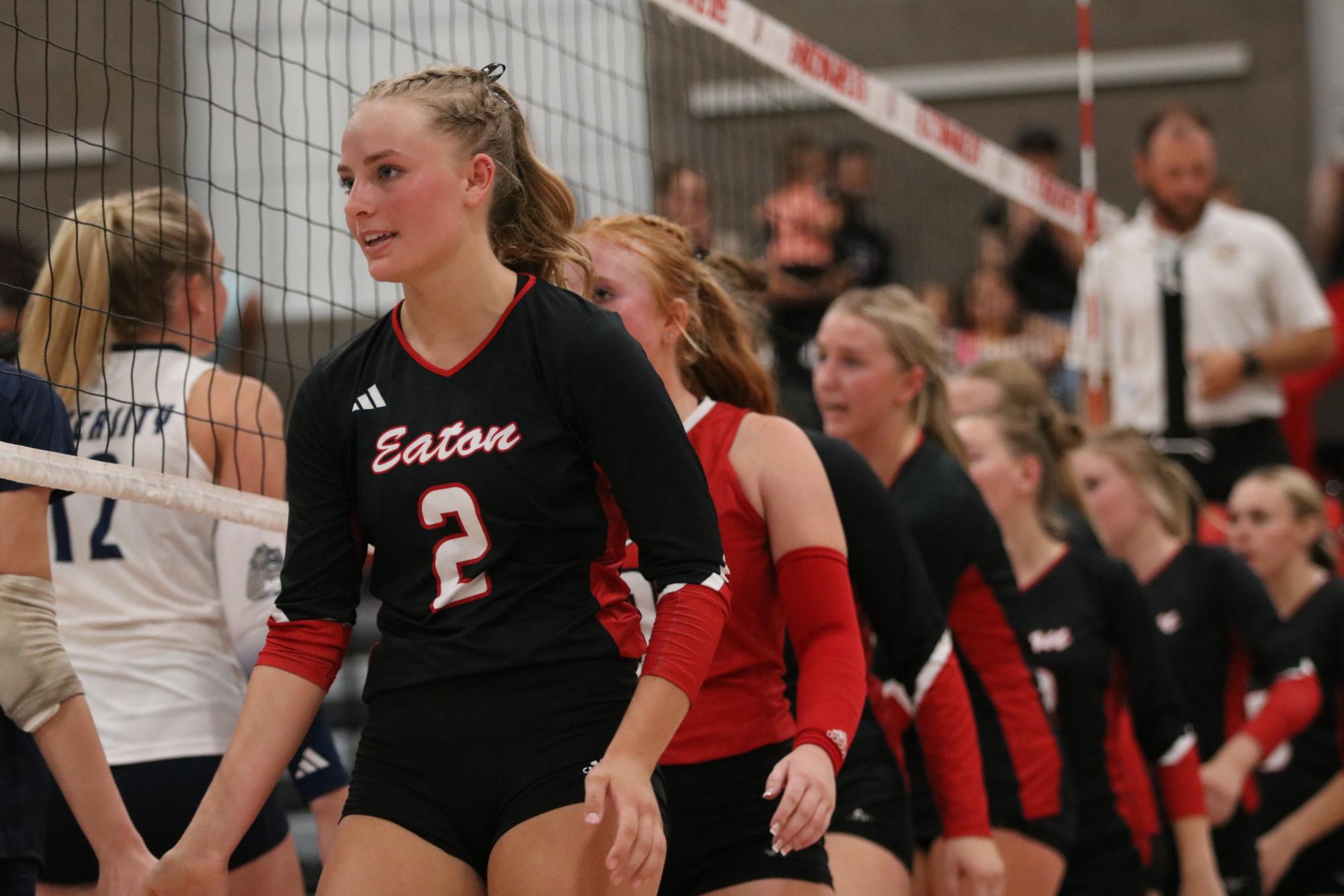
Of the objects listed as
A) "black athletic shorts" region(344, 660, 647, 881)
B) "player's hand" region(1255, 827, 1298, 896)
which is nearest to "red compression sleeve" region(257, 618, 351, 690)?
"black athletic shorts" region(344, 660, 647, 881)

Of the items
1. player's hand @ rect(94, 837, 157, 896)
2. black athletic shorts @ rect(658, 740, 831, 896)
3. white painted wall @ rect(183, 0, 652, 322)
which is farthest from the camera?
white painted wall @ rect(183, 0, 652, 322)

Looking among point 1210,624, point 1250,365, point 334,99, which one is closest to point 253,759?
point 1210,624

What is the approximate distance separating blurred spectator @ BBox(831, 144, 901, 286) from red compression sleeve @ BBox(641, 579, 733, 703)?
635cm

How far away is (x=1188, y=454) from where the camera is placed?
752 cm

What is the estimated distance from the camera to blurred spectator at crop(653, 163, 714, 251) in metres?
6.37

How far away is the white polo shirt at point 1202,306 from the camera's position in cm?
765

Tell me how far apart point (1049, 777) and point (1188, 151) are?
4398 mm

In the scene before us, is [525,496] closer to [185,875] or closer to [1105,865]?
[185,875]

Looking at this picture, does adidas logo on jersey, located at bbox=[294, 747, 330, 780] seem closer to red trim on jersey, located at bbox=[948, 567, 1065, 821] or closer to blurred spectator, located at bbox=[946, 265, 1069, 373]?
red trim on jersey, located at bbox=[948, 567, 1065, 821]

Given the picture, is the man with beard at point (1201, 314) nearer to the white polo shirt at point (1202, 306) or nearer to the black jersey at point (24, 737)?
the white polo shirt at point (1202, 306)

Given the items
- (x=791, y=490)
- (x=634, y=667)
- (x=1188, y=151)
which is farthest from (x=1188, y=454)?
(x=634, y=667)

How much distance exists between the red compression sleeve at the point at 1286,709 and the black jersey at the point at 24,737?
4.08 metres

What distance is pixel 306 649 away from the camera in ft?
7.90

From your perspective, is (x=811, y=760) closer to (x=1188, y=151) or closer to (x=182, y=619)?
(x=182, y=619)
